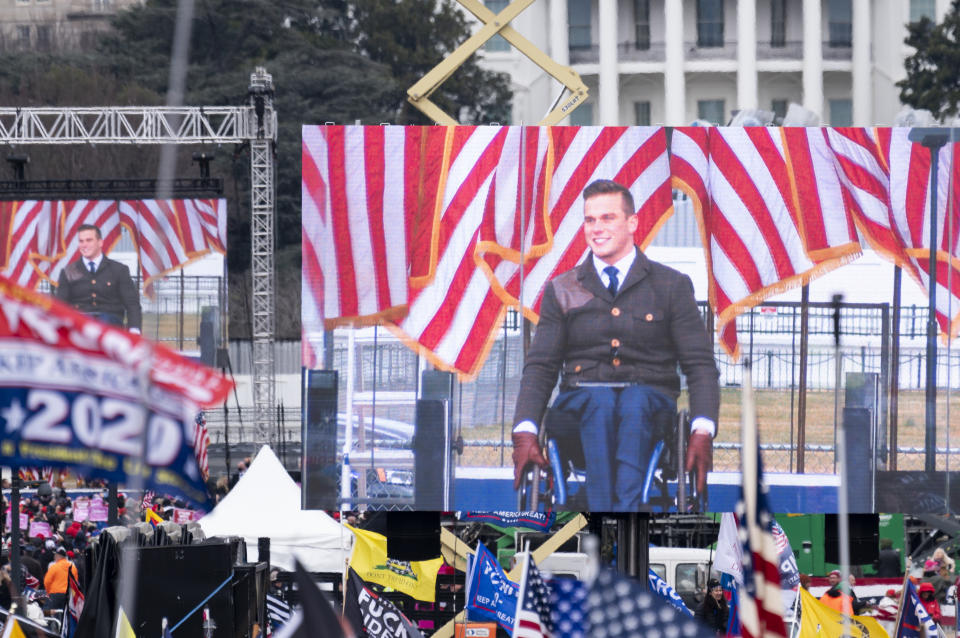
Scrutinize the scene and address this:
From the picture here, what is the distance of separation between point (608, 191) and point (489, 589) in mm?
2900

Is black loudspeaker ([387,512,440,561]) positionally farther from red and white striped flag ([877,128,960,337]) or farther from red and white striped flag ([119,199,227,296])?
red and white striped flag ([119,199,227,296])

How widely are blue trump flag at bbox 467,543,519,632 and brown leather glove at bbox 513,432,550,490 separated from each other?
2.09ft

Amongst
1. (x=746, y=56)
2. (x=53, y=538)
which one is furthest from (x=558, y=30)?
(x=53, y=538)

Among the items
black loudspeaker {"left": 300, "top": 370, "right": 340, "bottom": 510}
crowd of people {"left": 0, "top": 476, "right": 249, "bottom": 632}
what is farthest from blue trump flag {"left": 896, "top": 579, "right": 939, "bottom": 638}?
crowd of people {"left": 0, "top": 476, "right": 249, "bottom": 632}

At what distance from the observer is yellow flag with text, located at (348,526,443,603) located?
15.3 metres

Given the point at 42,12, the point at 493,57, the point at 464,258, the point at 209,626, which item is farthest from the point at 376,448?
the point at 42,12

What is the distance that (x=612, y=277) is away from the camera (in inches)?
513

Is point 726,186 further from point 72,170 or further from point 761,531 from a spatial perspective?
point 72,170

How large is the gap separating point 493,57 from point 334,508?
5034 centimetres

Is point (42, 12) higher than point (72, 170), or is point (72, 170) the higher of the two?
point (42, 12)

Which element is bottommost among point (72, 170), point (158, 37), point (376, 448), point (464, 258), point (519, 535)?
point (519, 535)

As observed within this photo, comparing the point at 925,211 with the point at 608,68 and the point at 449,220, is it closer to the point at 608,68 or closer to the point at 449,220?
the point at 449,220

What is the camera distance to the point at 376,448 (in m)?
13.0

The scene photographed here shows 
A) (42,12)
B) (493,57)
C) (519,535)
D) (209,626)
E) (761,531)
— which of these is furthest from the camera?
(42,12)
